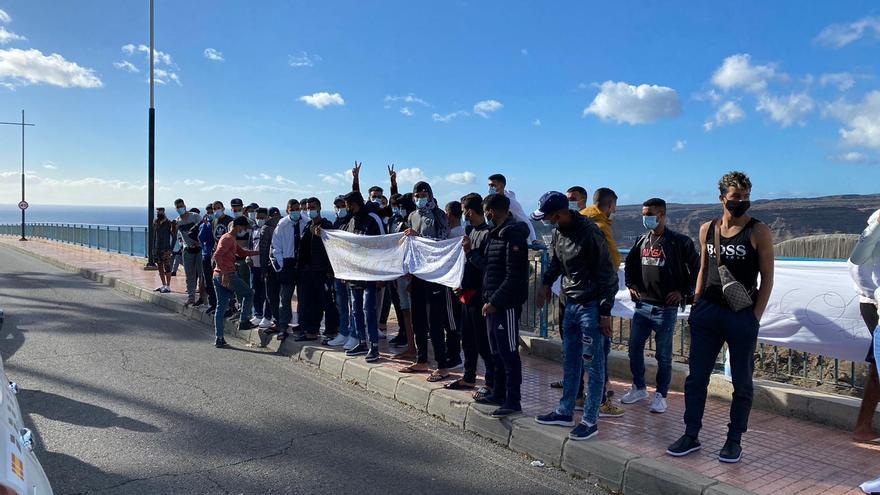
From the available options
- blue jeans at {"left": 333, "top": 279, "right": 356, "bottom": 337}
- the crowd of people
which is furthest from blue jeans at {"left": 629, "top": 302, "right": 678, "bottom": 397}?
blue jeans at {"left": 333, "top": 279, "right": 356, "bottom": 337}

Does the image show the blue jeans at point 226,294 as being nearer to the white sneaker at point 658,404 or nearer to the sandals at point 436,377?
the sandals at point 436,377

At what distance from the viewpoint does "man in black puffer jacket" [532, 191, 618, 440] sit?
4488mm

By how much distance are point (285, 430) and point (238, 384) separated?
1.68 meters

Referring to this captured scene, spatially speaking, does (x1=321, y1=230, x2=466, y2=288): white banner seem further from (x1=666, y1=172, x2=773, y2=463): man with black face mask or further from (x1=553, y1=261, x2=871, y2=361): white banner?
(x1=553, y1=261, x2=871, y2=361): white banner

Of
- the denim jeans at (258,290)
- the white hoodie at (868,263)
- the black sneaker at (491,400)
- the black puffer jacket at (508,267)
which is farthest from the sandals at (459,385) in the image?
the denim jeans at (258,290)

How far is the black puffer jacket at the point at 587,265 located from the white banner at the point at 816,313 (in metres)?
2.22

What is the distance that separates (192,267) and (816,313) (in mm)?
9978

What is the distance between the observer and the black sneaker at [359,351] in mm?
7402

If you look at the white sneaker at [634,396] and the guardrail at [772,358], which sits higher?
the guardrail at [772,358]

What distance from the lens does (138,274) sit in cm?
1712

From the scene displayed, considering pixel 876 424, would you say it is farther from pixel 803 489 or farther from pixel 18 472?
pixel 18 472

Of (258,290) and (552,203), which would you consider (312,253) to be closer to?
(258,290)

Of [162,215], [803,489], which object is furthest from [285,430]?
[162,215]

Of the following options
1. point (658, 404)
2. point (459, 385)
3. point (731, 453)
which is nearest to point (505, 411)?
point (459, 385)
